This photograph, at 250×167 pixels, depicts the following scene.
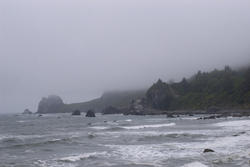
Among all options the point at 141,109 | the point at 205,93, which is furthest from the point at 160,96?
the point at 205,93

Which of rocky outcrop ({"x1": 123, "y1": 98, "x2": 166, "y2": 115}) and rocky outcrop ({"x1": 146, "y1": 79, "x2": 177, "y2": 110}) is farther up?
rocky outcrop ({"x1": 146, "y1": 79, "x2": 177, "y2": 110})

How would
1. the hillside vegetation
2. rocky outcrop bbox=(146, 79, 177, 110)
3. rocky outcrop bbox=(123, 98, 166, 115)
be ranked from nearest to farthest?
the hillside vegetation, rocky outcrop bbox=(123, 98, 166, 115), rocky outcrop bbox=(146, 79, 177, 110)

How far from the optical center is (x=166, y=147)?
107ft

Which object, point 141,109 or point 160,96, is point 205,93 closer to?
point 160,96

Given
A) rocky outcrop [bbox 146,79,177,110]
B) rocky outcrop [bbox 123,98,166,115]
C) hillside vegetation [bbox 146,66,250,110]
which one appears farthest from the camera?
rocky outcrop [bbox 146,79,177,110]

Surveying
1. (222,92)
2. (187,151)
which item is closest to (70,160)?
(187,151)

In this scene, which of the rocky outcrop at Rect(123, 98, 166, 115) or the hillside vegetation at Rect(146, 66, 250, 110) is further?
the rocky outcrop at Rect(123, 98, 166, 115)

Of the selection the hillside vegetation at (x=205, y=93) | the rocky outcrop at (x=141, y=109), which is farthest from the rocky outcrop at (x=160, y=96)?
the rocky outcrop at (x=141, y=109)


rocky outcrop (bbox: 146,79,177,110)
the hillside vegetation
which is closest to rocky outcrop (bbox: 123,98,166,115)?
rocky outcrop (bbox: 146,79,177,110)

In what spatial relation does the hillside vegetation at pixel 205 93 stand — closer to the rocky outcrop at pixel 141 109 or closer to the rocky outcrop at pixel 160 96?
the rocky outcrop at pixel 160 96

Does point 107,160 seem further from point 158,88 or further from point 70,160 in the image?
point 158,88

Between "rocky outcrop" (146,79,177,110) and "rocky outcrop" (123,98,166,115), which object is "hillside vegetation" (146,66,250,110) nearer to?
"rocky outcrop" (146,79,177,110)

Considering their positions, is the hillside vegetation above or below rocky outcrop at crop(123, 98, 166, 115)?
above

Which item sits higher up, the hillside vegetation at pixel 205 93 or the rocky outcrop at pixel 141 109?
the hillside vegetation at pixel 205 93
